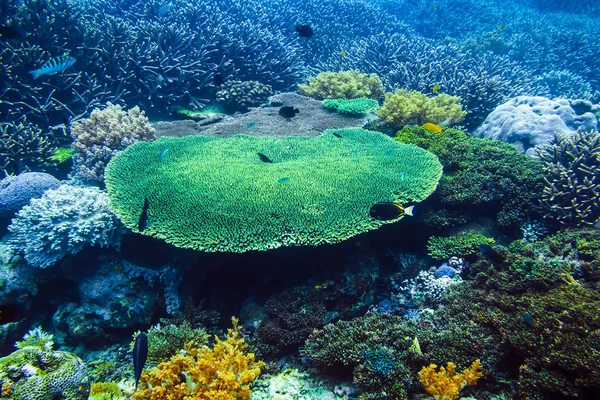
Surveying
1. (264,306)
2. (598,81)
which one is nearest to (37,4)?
(264,306)

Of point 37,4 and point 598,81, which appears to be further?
point 598,81

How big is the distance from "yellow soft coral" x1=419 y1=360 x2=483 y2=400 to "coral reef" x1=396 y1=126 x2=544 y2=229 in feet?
8.00

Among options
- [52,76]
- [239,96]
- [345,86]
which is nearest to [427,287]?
[345,86]

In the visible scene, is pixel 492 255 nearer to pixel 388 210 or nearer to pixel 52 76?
pixel 388 210

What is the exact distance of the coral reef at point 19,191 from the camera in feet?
16.3

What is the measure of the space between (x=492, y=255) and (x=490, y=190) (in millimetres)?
1540

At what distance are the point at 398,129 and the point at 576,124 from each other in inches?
146

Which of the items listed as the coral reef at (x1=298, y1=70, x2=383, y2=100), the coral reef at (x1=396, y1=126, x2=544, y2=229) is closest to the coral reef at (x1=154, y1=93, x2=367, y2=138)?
the coral reef at (x1=298, y1=70, x2=383, y2=100)

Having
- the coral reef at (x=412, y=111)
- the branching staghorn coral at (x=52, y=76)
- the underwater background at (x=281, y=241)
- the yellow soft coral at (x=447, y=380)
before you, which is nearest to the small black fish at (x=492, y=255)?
the underwater background at (x=281, y=241)

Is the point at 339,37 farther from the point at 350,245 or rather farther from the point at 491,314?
the point at 491,314

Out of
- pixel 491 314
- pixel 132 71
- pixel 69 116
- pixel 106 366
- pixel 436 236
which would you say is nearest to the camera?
pixel 491 314

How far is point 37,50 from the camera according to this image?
6.63 metres

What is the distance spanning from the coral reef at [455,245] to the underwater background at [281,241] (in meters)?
0.02

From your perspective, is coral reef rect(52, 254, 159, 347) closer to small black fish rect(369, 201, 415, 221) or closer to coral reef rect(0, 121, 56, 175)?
small black fish rect(369, 201, 415, 221)
